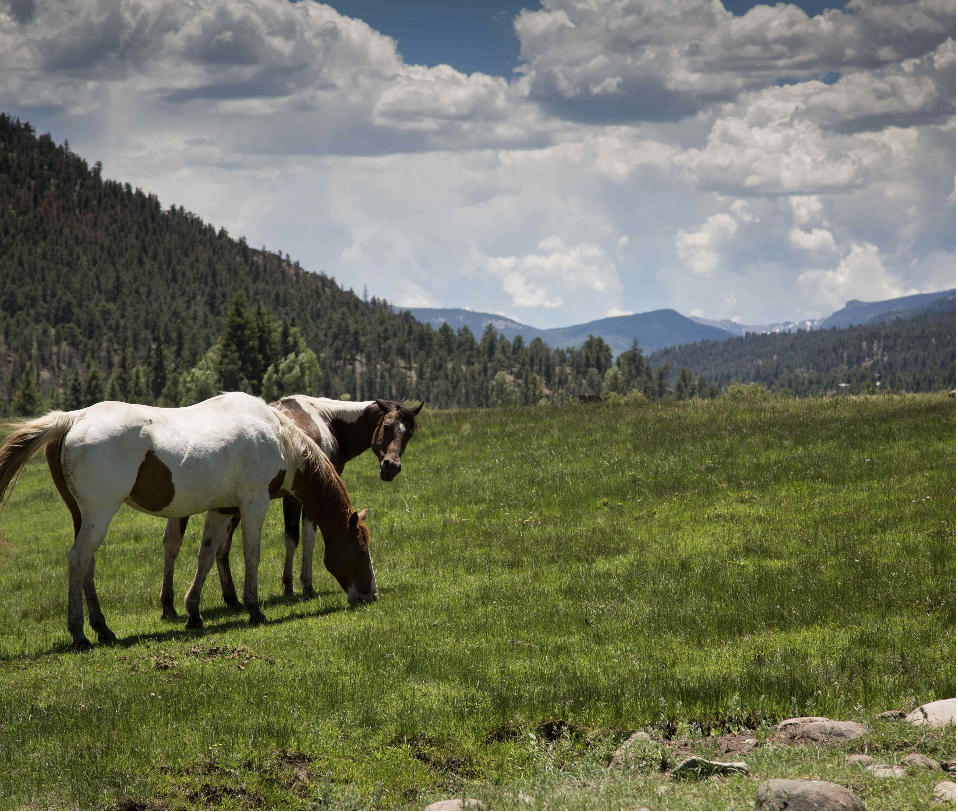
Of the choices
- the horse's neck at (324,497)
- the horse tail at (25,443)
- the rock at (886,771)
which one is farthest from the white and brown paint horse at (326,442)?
the rock at (886,771)

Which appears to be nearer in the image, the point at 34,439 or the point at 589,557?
the point at 34,439

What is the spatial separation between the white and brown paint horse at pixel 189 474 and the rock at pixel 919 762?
8.64 m

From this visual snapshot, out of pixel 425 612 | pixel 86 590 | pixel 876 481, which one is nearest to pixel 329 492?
pixel 425 612

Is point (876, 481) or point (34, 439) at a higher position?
point (34, 439)

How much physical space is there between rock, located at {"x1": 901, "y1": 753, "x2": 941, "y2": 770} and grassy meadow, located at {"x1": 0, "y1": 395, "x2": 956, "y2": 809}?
0.30 meters

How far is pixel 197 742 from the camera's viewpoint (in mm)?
8109

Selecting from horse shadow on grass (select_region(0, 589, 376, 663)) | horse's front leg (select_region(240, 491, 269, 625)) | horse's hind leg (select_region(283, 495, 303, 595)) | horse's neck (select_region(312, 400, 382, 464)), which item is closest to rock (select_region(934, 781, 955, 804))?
horse shadow on grass (select_region(0, 589, 376, 663))

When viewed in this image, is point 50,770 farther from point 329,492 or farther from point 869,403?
point 869,403

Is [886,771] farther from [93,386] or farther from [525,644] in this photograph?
[93,386]

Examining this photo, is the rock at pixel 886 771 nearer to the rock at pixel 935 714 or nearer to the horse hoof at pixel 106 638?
the rock at pixel 935 714

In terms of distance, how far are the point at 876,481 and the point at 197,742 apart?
52.0 feet

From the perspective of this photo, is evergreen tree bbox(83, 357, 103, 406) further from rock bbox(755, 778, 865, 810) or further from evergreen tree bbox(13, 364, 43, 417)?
rock bbox(755, 778, 865, 810)

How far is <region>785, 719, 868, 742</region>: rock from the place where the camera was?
8039 mm

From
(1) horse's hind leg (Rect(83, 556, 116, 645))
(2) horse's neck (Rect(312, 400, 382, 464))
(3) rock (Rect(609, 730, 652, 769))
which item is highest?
(2) horse's neck (Rect(312, 400, 382, 464))
